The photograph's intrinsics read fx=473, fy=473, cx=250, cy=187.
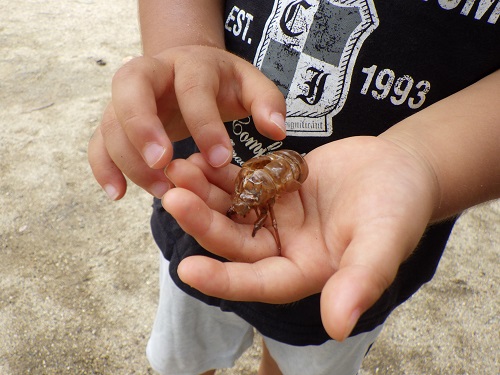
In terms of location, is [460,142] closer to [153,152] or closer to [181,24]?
[153,152]

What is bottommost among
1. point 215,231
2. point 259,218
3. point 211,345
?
point 211,345

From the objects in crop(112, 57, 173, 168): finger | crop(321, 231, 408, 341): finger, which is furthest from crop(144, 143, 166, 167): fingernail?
crop(321, 231, 408, 341): finger

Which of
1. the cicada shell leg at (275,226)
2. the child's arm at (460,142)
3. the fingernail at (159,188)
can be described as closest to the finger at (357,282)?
the cicada shell leg at (275,226)

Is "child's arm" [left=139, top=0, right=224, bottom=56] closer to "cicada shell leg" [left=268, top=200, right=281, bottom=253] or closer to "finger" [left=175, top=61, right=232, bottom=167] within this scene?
"finger" [left=175, top=61, right=232, bottom=167]

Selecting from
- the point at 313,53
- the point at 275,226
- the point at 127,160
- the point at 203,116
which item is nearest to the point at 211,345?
the point at 275,226

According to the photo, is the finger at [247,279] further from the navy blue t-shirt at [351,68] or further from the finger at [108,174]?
the navy blue t-shirt at [351,68]

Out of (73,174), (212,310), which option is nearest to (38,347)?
(212,310)

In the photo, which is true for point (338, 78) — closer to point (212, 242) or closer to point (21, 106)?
point (212, 242)
